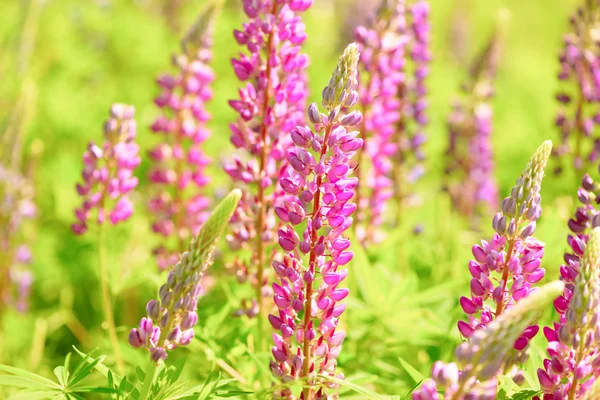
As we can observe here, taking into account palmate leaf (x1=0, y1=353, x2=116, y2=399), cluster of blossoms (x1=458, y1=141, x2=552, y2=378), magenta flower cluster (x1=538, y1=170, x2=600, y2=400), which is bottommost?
palmate leaf (x1=0, y1=353, x2=116, y2=399)

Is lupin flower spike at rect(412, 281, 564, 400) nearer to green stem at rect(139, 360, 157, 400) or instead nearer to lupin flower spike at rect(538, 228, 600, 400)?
lupin flower spike at rect(538, 228, 600, 400)

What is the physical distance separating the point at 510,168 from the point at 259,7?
3791 millimetres

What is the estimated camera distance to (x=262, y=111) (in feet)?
7.84

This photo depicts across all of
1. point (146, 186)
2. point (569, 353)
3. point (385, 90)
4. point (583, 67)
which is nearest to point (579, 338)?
point (569, 353)

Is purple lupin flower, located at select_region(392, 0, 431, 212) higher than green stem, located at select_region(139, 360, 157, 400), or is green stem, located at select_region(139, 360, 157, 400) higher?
purple lupin flower, located at select_region(392, 0, 431, 212)

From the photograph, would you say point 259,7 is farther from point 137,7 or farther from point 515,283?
point 137,7

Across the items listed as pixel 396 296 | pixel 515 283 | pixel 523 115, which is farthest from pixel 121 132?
pixel 523 115

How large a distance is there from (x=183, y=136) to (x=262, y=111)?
92 centimetres

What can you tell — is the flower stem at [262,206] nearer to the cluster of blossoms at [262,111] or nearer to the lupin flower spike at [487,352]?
the cluster of blossoms at [262,111]

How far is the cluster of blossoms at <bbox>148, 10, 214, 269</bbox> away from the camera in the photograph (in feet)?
10.2

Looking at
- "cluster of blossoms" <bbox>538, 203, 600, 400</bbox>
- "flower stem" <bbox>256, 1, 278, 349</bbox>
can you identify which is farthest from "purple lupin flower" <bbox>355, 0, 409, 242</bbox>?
"cluster of blossoms" <bbox>538, 203, 600, 400</bbox>

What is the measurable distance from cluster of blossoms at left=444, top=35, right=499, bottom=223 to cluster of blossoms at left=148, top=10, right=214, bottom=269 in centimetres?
165

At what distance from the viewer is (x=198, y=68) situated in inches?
123

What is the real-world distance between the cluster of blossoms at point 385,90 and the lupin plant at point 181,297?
1.49 m
